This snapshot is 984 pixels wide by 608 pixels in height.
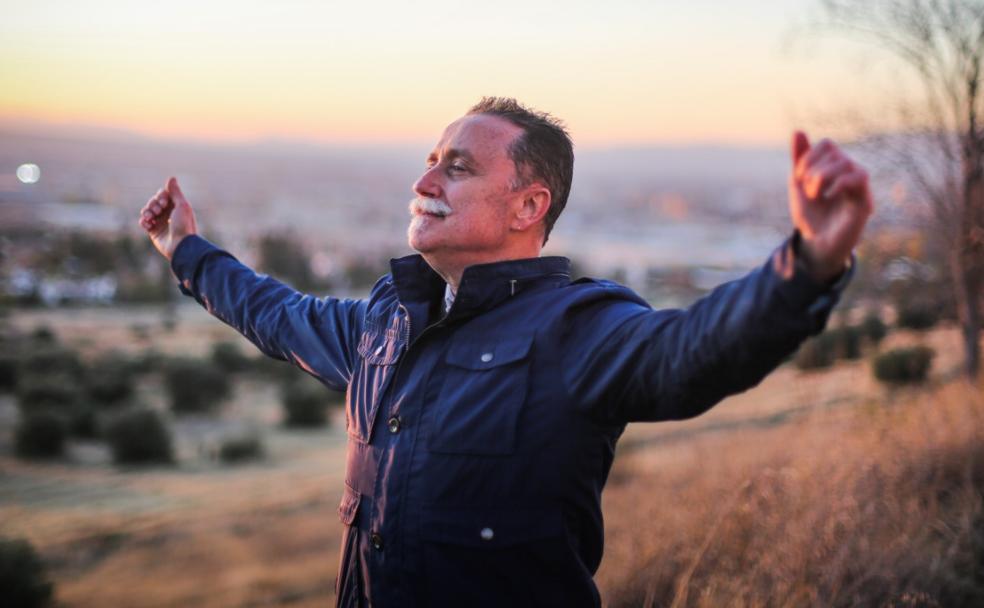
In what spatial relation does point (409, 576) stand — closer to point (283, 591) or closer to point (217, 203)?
point (283, 591)

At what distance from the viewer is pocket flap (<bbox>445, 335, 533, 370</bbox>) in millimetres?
2334

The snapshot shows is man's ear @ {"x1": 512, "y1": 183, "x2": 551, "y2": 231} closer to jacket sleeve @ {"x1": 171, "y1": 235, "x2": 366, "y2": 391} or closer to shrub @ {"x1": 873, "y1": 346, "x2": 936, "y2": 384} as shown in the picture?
jacket sleeve @ {"x1": 171, "y1": 235, "x2": 366, "y2": 391}

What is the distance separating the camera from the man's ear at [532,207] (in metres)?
2.76

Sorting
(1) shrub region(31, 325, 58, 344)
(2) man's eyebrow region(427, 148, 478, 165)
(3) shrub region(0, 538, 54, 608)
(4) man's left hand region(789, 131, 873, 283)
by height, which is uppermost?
(2) man's eyebrow region(427, 148, 478, 165)

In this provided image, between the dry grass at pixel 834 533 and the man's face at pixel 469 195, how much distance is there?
1.85 metres

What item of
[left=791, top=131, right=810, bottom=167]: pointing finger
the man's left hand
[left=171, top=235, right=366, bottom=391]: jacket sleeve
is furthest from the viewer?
[left=171, top=235, right=366, bottom=391]: jacket sleeve

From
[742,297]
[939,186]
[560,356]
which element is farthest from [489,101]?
[939,186]

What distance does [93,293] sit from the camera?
40.9 m

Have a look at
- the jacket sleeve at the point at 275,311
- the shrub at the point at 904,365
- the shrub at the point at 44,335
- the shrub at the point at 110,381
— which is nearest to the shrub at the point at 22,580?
the jacket sleeve at the point at 275,311

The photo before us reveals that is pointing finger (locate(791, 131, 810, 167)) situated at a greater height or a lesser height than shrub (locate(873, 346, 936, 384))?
greater

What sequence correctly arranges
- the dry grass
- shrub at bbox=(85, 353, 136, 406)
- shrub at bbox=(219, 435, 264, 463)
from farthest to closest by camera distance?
shrub at bbox=(85, 353, 136, 406), shrub at bbox=(219, 435, 264, 463), the dry grass

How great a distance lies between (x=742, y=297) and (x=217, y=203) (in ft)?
302

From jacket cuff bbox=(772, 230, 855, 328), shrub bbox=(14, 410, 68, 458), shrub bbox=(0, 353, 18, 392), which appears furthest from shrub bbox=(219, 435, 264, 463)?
jacket cuff bbox=(772, 230, 855, 328)

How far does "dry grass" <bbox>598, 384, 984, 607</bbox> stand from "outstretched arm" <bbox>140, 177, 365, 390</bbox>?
1708 millimetres
